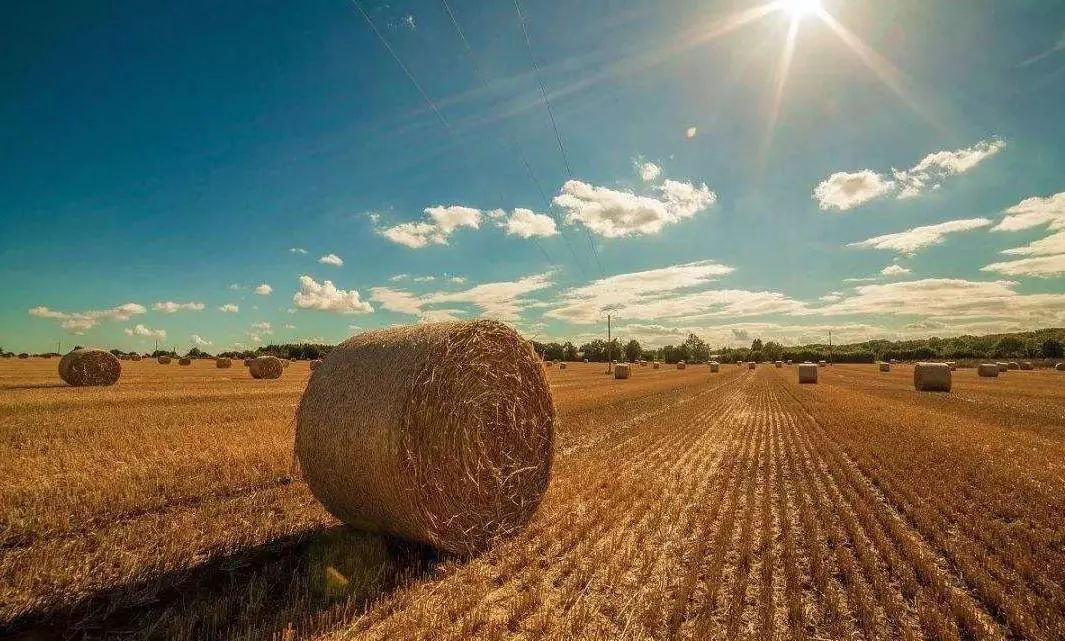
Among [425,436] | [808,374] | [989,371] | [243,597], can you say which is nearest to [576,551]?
[425,436]

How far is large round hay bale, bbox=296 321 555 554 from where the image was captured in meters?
5.36

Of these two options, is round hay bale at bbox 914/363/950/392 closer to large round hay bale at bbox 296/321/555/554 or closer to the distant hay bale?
the distant hay bale

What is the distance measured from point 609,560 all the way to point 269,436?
26.3 feet

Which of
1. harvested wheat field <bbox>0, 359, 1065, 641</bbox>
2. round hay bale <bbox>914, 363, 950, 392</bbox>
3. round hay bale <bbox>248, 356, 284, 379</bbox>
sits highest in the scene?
round hay bale <bbox>248, 356, 284, 379</bbox>

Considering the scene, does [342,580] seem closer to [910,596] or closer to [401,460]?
[401,460]

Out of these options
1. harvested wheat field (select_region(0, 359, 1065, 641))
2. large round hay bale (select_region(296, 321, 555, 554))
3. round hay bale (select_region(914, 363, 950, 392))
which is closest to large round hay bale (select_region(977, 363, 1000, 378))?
round hay bale (select_region(914, 363, 950, 392))

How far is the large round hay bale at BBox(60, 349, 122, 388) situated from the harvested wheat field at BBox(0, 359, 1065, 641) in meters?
14.6

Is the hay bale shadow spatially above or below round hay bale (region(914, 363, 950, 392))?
below

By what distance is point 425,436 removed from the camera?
556cm

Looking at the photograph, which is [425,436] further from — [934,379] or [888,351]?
[888,351]

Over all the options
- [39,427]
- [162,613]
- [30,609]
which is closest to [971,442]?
[162,613]

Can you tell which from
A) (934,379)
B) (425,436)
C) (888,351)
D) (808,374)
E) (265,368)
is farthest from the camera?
(888,351)

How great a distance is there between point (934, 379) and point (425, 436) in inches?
1192

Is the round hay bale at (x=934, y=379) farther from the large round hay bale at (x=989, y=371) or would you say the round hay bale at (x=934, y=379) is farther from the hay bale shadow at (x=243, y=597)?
the hay bale shadow at (x=243, y=597)
